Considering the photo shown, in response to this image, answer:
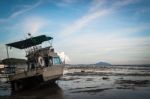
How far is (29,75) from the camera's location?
752 inches

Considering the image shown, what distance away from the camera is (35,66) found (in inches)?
864

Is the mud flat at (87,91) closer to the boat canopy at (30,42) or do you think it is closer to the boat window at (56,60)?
the boat window at (56,60)

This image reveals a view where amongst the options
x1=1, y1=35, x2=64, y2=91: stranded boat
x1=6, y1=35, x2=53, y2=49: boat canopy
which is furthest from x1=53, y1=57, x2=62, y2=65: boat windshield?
x1=6, y1=35, x2=53, y2=49: boat canopy

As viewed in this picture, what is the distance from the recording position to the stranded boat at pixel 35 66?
763 inches

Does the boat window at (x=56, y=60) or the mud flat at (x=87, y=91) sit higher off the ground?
the boat window at (x=56, y=60)

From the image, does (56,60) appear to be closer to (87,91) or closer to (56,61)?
(56,61)

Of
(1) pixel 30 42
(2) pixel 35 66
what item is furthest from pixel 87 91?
(1) pixel 30 42

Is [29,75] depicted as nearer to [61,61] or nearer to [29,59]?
[29,59]

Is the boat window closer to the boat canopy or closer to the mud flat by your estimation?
the boat canopy

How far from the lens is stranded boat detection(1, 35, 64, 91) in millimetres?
19391

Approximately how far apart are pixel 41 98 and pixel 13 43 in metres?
7.42

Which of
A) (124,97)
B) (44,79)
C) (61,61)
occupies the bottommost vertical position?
(124,97)

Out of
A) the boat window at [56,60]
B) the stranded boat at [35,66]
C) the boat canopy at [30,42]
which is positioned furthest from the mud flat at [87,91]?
the boat canopy at [30,42]

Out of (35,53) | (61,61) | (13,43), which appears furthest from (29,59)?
(61,61)
